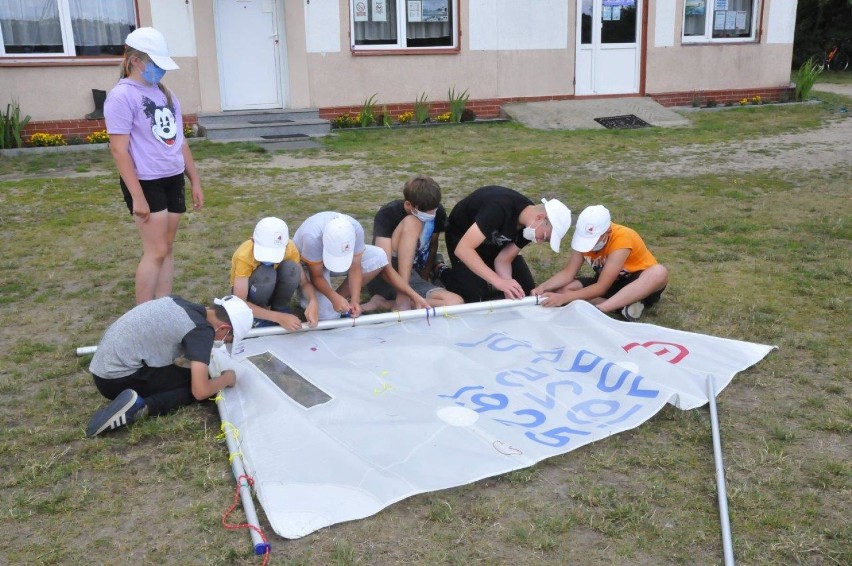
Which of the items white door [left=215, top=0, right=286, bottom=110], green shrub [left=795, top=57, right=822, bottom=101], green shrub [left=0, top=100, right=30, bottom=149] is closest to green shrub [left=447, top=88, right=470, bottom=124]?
white door [left=215, top=0, right=286, bottom=110]

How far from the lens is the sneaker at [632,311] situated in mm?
4812

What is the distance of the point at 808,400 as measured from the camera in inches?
148

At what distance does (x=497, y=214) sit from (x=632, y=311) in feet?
3.20

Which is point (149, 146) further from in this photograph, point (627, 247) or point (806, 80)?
point (806, 80)

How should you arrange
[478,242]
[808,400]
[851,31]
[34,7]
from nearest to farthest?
1. [808,400]
2. [478,242]
3. [34,7]
4. [851,31]

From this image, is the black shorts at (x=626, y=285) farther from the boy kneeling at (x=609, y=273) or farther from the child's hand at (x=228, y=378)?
the child's hand at (x=228, y=378)

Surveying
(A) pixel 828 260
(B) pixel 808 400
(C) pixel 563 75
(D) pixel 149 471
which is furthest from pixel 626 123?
(D) pixel 149 471

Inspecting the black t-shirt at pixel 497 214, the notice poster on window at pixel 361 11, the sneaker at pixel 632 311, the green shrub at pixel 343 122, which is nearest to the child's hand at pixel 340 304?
the black t-shirt at pixel 497 214

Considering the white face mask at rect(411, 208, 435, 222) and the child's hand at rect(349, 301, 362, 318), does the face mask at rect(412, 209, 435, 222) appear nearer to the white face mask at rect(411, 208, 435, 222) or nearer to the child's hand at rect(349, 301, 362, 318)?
the white face mask at rect(411, 208, 435, 222)

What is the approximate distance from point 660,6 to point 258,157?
7978 millimetres

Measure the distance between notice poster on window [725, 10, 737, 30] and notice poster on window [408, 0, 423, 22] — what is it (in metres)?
5.86

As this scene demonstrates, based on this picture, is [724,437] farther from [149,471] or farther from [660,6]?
[660,6]

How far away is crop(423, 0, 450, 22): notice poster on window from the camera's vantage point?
12977 millimetres

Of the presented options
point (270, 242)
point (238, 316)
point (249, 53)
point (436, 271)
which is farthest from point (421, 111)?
point (238, 316)
